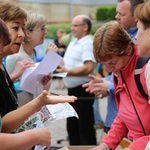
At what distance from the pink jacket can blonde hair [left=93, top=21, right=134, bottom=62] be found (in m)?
0.09

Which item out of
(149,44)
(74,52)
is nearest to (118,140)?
(149,44)

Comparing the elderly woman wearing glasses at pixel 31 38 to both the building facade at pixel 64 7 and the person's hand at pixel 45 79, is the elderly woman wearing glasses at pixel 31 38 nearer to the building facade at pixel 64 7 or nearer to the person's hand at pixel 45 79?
the person's hand at pixel 45 79

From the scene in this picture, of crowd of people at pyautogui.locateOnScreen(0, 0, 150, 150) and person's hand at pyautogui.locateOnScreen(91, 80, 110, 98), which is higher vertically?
crowd of people at pyautogui.locateOnScreen(0, 0, 150, 150)

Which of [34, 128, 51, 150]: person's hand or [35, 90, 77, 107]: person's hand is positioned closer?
[34, 128, 51, 150]: person's hand

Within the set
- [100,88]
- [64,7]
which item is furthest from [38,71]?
[64,7]

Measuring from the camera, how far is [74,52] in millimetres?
5188

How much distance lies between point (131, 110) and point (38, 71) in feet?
3.21

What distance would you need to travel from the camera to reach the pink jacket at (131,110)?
2156 mm

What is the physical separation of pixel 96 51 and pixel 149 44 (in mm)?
430

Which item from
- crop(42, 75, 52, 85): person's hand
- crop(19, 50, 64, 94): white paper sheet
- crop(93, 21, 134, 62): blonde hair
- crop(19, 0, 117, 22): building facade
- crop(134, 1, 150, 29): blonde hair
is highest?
crop(134, 1, 150, 29): blonde hair

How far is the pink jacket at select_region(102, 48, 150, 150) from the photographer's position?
216 centimetres

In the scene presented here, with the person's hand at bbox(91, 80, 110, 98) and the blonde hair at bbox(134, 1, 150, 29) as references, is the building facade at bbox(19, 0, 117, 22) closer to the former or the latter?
the person's hand at bbox(91, 80, 110, 98)

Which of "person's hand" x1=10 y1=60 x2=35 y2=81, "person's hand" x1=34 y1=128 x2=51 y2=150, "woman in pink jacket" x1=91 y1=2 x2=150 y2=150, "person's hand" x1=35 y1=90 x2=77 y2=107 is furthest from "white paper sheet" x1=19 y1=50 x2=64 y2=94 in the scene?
"person's hand" x1=34 y1=128 x2=51 y2=150

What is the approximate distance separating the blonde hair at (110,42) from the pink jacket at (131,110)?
0.09 metres
